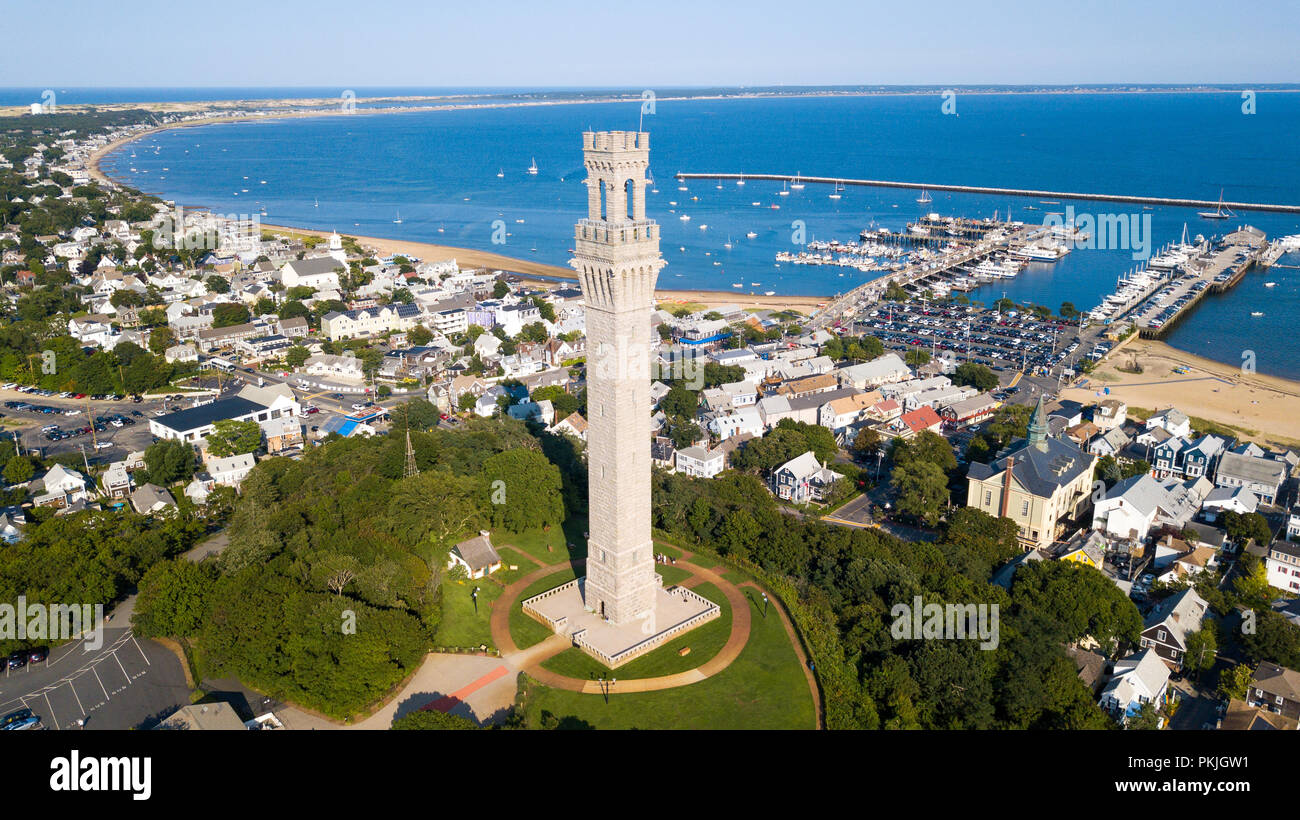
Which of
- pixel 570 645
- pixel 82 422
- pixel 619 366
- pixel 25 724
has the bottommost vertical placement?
pixel 25 724

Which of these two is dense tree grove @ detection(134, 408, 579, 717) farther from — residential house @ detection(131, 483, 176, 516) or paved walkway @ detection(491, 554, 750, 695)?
residential house @ detection(131, 483, 176, 516)

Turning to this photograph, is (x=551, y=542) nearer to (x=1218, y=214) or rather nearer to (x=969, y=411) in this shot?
(x=969, y=411)

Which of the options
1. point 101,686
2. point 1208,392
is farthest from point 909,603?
point 1208,392

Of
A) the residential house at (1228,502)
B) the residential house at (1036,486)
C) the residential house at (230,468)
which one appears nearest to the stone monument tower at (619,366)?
the residential house at (1036,486)

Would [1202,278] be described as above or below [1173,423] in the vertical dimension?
above

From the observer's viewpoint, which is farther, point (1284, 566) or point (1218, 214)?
point (1218, 214)

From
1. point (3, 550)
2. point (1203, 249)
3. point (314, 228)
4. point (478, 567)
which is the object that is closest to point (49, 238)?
point (314, 228)

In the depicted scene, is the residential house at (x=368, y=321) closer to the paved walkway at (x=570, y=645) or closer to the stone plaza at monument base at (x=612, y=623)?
the paved walkway at (x=570, y=645)

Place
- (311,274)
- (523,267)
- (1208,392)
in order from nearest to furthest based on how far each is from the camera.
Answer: (1208,392) → (311,274) → (523,267)
